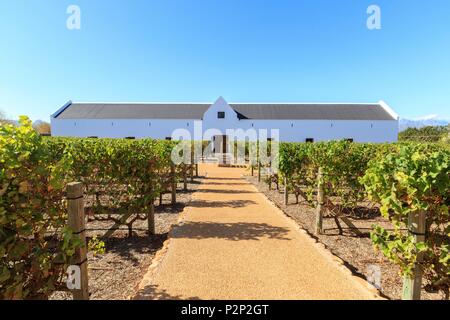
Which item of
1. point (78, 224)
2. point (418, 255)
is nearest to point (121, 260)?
point (78, 224)

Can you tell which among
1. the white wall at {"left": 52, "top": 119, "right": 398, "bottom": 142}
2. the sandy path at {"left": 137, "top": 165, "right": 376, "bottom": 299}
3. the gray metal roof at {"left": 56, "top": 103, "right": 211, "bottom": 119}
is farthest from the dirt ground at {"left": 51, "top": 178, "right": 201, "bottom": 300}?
the gray metal roof at {"left": 56, "top": 103, "right": 211, "bottom": 119}

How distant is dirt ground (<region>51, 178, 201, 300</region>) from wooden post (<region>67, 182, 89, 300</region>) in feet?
4.20

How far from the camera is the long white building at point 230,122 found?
4209cm

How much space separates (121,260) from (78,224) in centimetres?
310

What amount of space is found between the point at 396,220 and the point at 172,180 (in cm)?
895

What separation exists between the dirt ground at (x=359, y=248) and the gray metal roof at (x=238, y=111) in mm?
34806

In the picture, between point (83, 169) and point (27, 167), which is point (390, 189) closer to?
point (27, 167)

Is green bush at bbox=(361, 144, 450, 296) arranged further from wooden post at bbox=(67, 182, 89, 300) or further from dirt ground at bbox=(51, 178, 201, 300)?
dirt ground at bbox=(51, 178, 201, 300)

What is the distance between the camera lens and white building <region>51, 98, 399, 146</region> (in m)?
42.2

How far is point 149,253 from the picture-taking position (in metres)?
6.41

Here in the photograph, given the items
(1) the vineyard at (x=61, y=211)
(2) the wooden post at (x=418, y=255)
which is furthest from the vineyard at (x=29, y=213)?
(2) the wooden post at (x=418, y=255)

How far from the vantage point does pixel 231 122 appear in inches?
1645

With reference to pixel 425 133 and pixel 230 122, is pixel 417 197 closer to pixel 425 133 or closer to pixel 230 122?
pixel 230 122
